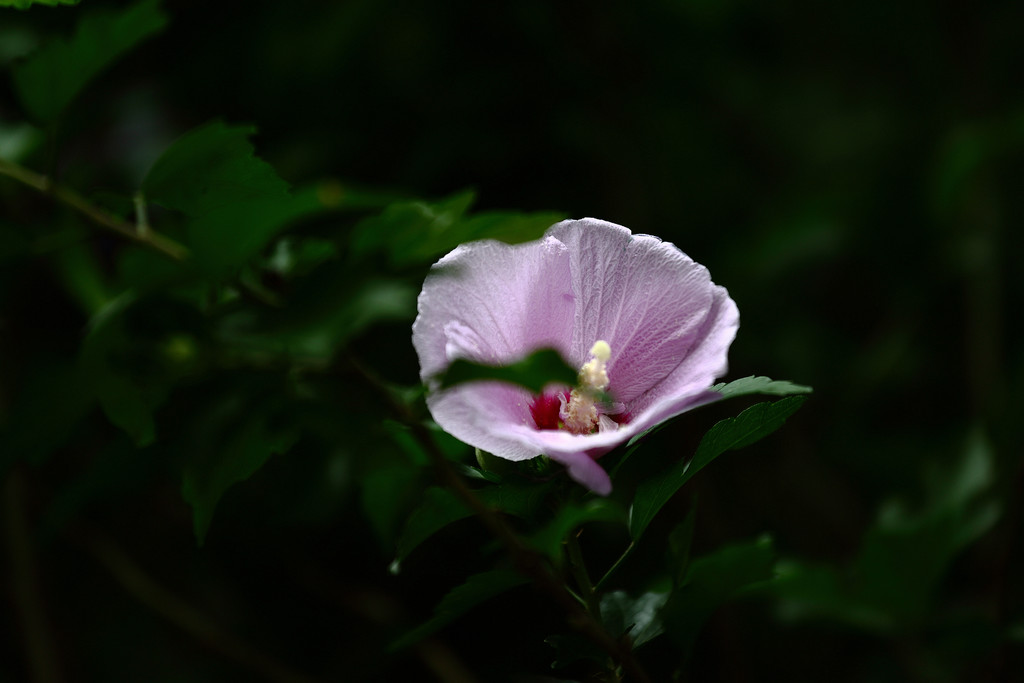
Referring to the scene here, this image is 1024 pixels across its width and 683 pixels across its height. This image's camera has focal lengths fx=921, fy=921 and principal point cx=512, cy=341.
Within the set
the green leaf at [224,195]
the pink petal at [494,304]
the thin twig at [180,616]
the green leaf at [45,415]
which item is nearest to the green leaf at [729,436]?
the pink petal at [494,304]

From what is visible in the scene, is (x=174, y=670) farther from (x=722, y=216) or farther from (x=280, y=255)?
(x=722, y=216)

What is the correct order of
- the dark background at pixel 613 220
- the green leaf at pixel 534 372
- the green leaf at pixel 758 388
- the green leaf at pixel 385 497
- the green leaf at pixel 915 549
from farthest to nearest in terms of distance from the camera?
the dark background at pixel 613 220
the green leaf at pixel 915 549
the green leaf at pixel 385 497
the green leaf at pixel 758 388
the green leaf at pixel 534 372

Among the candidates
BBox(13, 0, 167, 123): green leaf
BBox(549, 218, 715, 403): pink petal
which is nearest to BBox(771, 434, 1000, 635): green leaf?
BBox(549, 218, 715, 403): pink petal

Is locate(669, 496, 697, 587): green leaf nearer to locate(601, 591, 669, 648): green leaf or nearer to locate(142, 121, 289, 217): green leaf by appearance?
locate(601, 591, 669, 648): green leaf

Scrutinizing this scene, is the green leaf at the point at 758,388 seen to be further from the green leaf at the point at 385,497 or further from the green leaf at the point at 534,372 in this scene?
the green leaf at the point at 385,497

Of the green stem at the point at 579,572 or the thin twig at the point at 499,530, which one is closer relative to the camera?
the thin twig at the point at 499,530

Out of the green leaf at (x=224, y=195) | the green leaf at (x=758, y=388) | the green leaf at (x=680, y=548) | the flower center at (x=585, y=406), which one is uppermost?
the green leaf at (x=224, y=195)
